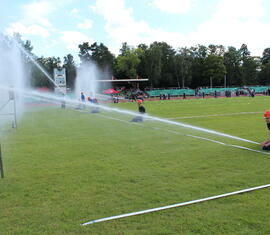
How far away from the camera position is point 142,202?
5516 mm

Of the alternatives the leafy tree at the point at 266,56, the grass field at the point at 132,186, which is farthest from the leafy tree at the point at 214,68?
the grass field at the point at 132,186

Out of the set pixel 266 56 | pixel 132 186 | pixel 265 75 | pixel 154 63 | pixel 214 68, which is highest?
pixel 266 56

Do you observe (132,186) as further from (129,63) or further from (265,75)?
(265,75)

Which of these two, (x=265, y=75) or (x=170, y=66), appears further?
(x=265, y=75)

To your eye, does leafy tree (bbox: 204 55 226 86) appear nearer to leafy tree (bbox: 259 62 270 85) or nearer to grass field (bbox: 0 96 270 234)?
leafy tree (bbox: 259 62 270 85)

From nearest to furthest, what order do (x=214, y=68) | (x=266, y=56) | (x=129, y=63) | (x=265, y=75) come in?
(x=129, y=63)
(x=214, y=68)
(x=265, y=75)
(x=266, y=56)

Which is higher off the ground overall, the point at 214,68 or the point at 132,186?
the point at 214,68

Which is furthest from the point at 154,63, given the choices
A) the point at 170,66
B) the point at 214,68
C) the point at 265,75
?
the point at 265,75

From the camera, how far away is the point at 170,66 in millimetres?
93250

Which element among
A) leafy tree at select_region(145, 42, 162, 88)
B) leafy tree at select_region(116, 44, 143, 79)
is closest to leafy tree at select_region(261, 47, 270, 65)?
leafy tree at select_region(145, 42, 162, 88)

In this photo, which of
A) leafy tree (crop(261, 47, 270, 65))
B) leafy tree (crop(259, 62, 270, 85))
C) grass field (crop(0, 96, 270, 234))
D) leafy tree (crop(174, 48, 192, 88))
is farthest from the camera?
leafy tree (crop(261, 47, 270, 65))

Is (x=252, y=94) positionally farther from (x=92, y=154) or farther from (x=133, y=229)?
(x=133, y=229)

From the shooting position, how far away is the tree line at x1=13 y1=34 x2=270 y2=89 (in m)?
89.0

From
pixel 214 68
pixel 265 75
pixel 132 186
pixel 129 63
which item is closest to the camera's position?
pixel 132 186
